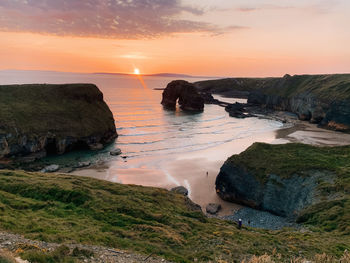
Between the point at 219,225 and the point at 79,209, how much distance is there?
13.4 meters

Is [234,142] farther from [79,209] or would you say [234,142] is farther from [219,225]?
[79,209]

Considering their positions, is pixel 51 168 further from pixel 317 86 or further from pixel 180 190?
pixel 317 86

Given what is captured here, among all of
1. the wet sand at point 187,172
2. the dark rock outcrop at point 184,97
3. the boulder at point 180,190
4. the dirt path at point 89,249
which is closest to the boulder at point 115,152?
the wet sand at point 187,172

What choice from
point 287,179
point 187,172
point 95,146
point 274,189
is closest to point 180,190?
point 187,172

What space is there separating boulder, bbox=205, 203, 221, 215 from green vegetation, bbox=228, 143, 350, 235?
283 inches

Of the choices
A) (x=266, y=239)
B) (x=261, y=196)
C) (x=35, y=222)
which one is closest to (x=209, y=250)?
(x=266, y=239)

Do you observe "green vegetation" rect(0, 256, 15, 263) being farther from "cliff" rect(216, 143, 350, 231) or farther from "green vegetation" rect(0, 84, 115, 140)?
"green vegetation" rect(0, 84, 115, 140)

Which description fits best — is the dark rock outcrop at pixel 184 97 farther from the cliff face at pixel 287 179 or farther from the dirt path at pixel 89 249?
the dirt path at pixel 89 249

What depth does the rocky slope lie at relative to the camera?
93137 mm

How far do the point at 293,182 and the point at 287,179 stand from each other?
2.61 feet

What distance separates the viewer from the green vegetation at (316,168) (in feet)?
75.8

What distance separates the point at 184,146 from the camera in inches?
2672

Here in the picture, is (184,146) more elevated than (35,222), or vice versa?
(35,222)

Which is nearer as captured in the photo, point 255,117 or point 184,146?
point 184,146
